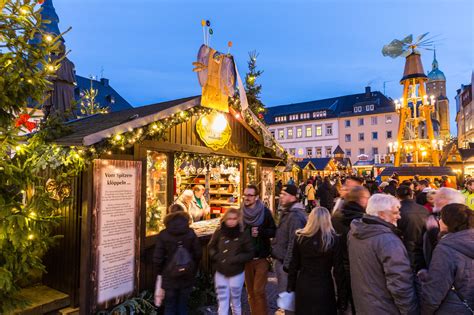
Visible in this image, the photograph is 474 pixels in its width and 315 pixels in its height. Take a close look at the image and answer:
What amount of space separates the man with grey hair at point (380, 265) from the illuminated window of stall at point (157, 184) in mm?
3997

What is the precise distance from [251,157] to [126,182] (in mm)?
3944

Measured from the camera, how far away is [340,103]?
59.3m

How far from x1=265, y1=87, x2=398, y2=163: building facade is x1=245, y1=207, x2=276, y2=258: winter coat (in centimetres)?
5181

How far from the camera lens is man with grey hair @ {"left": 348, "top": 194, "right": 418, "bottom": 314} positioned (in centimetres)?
298

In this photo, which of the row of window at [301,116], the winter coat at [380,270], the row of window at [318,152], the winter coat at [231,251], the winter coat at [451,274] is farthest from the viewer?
the row of window at [301,116]

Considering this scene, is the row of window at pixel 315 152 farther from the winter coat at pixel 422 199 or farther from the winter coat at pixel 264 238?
the winter coat at pixel 264 238

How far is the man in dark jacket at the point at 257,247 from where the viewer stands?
4.86m

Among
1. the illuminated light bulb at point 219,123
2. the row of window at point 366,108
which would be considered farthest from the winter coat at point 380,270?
the row of window at point 366,108

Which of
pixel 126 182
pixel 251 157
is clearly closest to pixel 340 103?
pixel 251 157

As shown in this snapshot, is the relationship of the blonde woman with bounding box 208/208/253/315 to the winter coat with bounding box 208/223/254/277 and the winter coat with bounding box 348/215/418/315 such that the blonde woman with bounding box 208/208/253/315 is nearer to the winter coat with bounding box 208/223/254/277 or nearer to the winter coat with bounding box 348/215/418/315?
the winter coat with bounding box 208/223/254/277

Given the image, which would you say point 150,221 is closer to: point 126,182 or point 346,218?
point 126,182

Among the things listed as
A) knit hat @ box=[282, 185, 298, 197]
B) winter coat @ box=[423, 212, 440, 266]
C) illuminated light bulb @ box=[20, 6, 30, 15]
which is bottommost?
winter coat @ box=[423, 212, 440, 266]

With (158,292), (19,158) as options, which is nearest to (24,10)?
(19,158)

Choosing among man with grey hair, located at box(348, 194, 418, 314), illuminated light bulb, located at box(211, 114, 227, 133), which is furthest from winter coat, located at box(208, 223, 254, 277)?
illuminated light bulb, located at box(211, 114, 227, 133)
